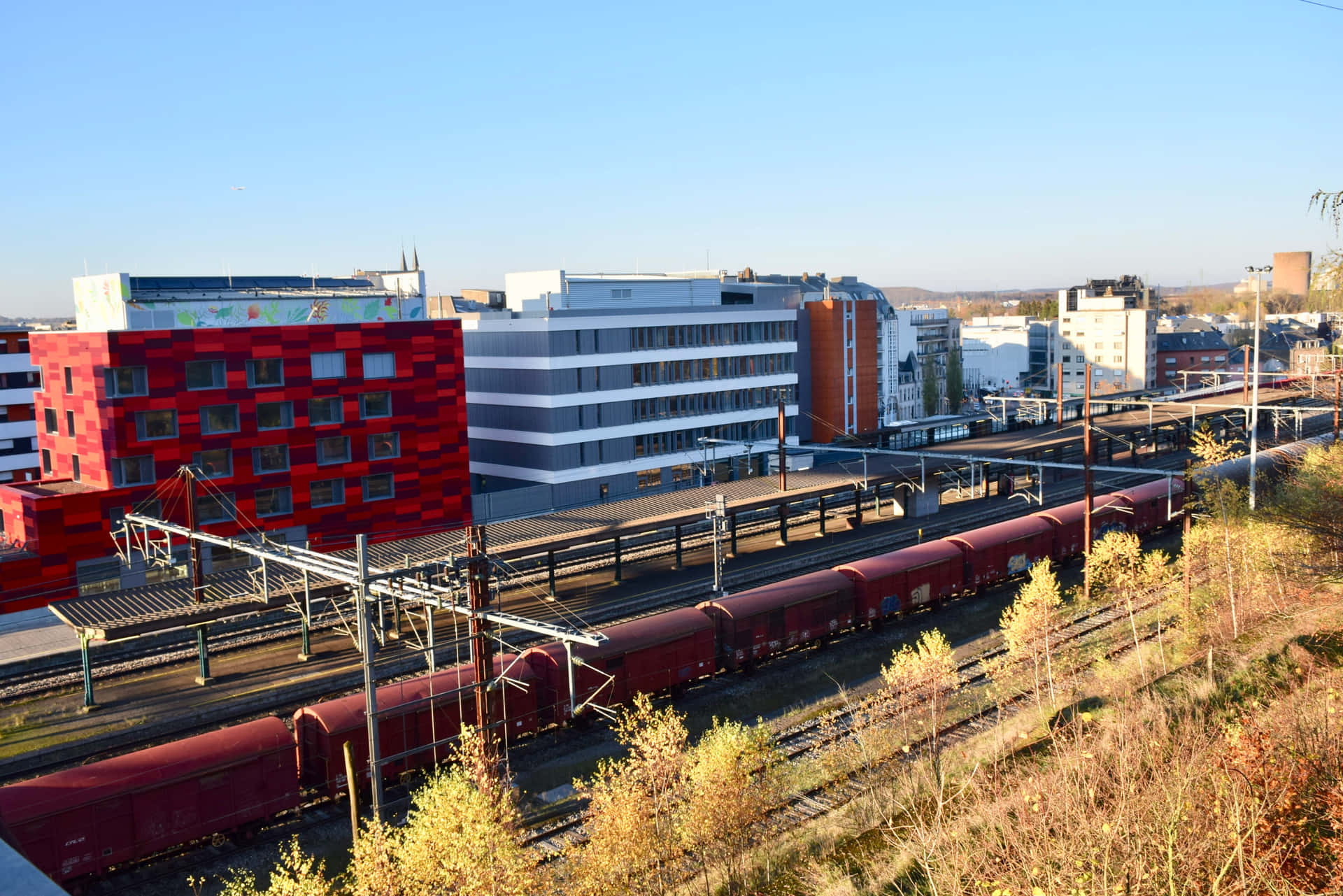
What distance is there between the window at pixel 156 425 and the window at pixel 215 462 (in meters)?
1.59

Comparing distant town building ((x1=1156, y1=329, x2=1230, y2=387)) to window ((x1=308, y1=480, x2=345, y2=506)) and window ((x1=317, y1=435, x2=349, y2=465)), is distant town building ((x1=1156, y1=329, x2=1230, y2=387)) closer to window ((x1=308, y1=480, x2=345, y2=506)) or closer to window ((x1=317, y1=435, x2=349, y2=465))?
window ((x1=317, y1=435, x2=349, y2=465))

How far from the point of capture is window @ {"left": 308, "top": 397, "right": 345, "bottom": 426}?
2106 inches

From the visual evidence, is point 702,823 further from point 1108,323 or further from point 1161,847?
point 1108,323

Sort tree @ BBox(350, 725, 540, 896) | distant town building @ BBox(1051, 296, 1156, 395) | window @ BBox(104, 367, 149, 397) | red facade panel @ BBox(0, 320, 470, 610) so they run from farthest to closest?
distant town building @ BBox(1051, 296, 1156, 395) < window @ BBox(104, 367, 149, 397) < red facade panel @ BBox(0, 320, 470, 610) < tree @ BBox(350, 725, 540, 896)

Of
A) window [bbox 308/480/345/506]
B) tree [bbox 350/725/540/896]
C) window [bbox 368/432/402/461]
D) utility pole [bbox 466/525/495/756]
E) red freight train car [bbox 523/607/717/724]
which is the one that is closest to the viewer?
tree [bbox 350/725/540/896]

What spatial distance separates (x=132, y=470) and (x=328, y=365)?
10789 mm

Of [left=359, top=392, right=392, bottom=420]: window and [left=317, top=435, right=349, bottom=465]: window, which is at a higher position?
[left=359, top=392, right=392, bottom=420]: window

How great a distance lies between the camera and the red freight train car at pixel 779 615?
1426 inches

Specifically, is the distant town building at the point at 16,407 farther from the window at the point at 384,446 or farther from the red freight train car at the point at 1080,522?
the red freight train car at the point at 1080,522

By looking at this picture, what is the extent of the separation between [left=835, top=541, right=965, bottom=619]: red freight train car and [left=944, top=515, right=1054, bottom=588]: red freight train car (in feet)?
2.44

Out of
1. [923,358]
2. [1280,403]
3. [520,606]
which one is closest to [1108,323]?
[923,358]

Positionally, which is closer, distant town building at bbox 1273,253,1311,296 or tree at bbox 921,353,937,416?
distant town building at bbox 1273,253,1311,296

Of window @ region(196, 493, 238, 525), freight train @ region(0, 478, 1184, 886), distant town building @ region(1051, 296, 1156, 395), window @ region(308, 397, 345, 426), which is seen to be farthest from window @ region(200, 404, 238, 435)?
distant town building @ region(1051, 296, 1156, 395)

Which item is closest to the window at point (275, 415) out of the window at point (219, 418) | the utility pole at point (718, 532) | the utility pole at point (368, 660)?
the window at point (219, 418)
